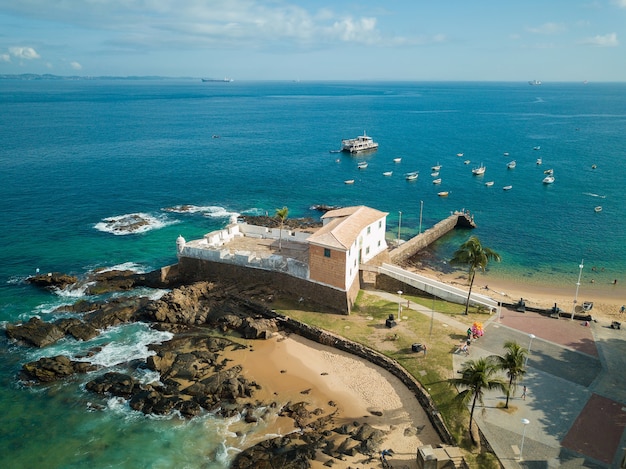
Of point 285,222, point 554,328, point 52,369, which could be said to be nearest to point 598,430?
point 554,328

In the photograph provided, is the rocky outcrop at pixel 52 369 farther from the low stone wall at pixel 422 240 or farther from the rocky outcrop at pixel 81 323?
the low stone wall at pixel 422 240

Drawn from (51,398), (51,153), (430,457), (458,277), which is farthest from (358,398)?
(51,153)

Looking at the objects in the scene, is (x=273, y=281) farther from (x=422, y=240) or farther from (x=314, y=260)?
(x=422, y=240)

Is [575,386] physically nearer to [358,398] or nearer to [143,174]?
[358,398]

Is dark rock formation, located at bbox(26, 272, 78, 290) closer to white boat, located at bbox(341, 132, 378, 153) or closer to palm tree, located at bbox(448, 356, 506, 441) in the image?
palm tree, located at bbox(448, 356, 506, 441)

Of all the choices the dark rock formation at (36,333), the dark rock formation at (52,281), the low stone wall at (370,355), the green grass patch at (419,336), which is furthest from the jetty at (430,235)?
the dark rock formation at (52,281)

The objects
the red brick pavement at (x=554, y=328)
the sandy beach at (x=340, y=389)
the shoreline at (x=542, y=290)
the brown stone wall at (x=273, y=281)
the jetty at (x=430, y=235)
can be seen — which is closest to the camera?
the sandy beach at (x=340, y=389)

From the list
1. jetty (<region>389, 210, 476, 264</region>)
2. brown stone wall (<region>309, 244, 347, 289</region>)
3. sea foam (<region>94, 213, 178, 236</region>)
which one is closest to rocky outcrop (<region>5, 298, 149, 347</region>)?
brown stone wall (<region>309, 244, 347, 289</region>)
